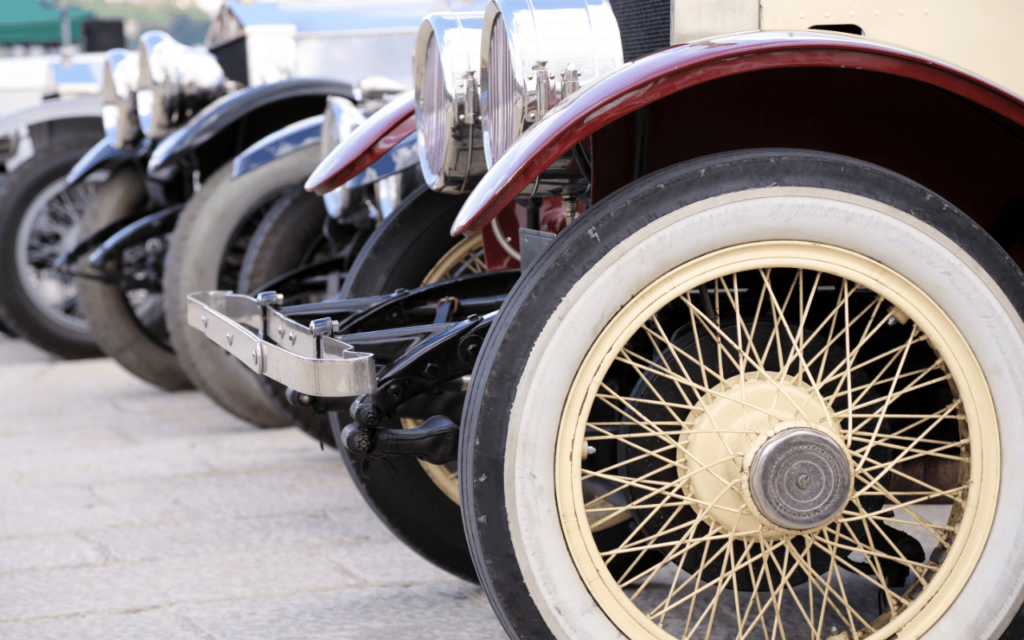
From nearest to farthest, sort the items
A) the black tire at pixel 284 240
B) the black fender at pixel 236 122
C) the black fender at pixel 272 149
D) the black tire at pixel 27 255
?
the black tire at pixel 284 240
the black fender at pixel 272 149
the black fender at pixel 236 122
the black tire at pixel 27 255

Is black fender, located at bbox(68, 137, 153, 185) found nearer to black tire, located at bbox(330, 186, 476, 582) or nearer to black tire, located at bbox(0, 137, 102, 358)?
black tire, located at bbox(0, 137, 102, 358)

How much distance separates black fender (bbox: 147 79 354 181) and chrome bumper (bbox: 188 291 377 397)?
174cm

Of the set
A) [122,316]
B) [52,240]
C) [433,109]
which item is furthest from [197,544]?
[52,240]

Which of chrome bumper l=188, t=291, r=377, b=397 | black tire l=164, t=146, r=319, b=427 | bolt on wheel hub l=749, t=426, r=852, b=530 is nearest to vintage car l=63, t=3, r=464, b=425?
black tire l=164, t=146, r=319, b=427

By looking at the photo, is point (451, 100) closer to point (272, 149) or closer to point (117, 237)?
point (272, 149)

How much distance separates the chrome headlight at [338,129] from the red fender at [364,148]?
501 millimetres

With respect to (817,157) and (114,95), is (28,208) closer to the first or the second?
(114,95)

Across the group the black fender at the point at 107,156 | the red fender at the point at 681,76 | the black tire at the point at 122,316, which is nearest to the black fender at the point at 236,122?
the black fender at the point at 107,156

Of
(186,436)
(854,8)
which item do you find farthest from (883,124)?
(186,436)

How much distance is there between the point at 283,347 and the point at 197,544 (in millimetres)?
1014

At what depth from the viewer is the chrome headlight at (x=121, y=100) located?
477cm

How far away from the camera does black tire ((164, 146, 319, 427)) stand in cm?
381

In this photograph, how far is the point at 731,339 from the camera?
1719 millimetres

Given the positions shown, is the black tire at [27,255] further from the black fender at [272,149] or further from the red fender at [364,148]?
the red fender at [364,148]
